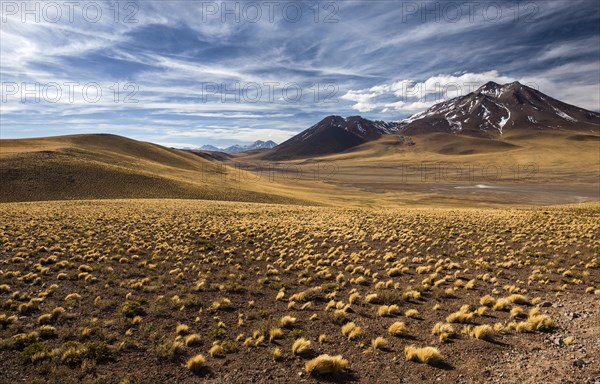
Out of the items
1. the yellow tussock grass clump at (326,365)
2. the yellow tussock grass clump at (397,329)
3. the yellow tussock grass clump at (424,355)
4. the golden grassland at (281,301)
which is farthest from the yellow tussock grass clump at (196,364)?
the yellow tussock grass clump at (397,329)

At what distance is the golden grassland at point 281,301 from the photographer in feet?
28.0

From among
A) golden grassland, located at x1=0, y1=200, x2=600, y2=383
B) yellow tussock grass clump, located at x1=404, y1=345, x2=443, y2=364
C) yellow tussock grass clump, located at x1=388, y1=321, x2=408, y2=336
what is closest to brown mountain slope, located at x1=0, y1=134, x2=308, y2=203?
golden grassland, located at x1=0, y1=200, x2=600, y2=383

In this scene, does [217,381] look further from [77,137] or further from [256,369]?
[77,137]

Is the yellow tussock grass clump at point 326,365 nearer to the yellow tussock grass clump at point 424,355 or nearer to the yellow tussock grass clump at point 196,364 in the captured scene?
the yellow tussock grass clump at point 424,355

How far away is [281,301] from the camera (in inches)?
543

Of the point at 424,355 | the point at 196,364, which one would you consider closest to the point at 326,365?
the point at 424,355

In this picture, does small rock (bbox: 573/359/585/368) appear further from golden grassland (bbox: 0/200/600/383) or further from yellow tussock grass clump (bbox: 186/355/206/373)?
yellow tussock grass clump (bbox: 186/355/206/373)

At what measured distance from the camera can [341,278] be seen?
53.7 feet

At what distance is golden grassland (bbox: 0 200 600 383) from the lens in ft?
28.0

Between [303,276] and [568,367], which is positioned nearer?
[568,367]

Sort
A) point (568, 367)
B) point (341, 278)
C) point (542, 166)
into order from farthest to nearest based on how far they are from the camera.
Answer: point (542, 166), point (341, 278), point (568, 367)

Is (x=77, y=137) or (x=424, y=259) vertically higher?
(x=77, y=137)

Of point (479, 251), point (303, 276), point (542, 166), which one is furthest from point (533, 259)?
point (542, 166)

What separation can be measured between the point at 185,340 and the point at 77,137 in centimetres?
14202
